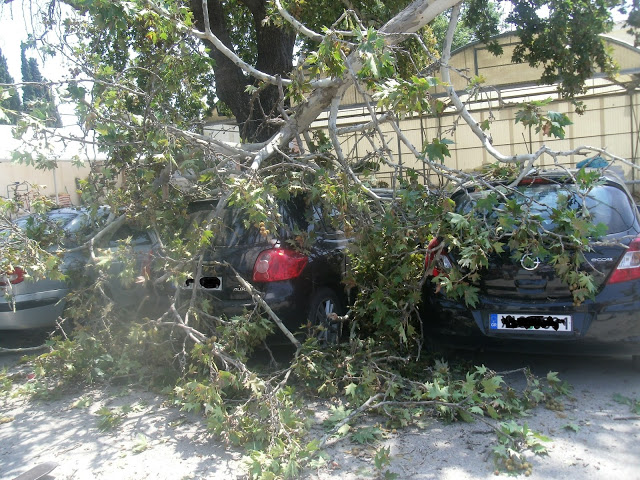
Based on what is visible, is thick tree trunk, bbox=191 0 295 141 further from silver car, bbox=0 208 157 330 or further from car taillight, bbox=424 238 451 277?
car taillight, bbox=424 238 451 277

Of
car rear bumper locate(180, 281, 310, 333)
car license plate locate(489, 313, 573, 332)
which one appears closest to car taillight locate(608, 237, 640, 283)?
car license plate locate(489, 313, 573, 332)

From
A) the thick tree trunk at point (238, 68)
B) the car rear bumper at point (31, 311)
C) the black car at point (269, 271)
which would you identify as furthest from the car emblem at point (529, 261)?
the thick tree trunk at point (238, 68)

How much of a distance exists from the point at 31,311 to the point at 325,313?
3.23 metres

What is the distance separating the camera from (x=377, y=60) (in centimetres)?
431

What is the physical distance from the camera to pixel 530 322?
4.30 meters

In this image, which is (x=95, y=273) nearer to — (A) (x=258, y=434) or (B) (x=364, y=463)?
(A) (x=258, y=434)

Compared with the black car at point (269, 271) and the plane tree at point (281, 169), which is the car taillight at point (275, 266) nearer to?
the black car at point (269, 271)

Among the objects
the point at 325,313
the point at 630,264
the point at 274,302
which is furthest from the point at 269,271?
the point at 630,264

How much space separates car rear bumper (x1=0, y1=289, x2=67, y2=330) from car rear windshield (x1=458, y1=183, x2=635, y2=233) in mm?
4597

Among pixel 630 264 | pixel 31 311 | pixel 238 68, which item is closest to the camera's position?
pixel 630 264

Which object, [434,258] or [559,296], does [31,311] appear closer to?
[434,258]

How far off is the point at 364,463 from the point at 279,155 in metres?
3.23

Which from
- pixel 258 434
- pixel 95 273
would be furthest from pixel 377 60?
pixel 95 273

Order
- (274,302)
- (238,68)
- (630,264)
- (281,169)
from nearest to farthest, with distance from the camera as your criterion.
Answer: (630,264) → (274,302) → (281,169) → (238,68)
